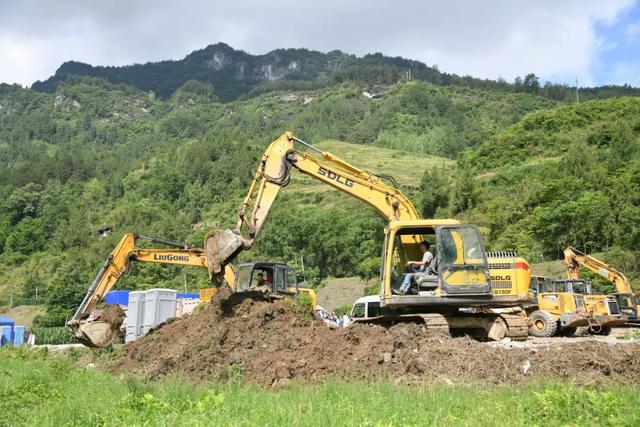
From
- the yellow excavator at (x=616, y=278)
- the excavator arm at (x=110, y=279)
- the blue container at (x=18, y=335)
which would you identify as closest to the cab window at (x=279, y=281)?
the excavator arm at (x=110, y=279)

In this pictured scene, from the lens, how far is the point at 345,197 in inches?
3883

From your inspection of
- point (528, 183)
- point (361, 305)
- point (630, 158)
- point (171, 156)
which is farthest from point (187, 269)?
point (171, 156)

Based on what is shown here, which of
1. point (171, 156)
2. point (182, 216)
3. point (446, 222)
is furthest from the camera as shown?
point (171, 156)

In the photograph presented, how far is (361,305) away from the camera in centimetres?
2380

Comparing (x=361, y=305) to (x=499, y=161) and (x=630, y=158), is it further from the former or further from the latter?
(x=499, y=161)

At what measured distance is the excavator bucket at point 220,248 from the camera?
13.4 meters

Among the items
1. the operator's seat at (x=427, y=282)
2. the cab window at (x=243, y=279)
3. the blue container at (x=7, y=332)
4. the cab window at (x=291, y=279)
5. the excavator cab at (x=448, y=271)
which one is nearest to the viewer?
the excavator cab at (x=448, y=271)

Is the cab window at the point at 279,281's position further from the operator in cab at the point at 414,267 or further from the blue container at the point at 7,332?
the blue container at the point at 7,332

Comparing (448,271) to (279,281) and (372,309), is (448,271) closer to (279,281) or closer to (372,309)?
(279,281)

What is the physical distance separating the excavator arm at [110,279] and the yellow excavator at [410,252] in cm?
355

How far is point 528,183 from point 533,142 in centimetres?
Answer: 2824

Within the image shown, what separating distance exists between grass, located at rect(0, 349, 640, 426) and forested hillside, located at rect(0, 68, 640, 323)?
34.1m

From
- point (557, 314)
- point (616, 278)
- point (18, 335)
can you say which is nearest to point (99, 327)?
point (557, 314)

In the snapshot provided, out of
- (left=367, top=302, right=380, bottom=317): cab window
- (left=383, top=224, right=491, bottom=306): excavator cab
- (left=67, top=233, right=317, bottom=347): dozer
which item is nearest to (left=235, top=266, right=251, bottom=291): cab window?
(left=67, top=233, right=317, bottom=347): dozer
